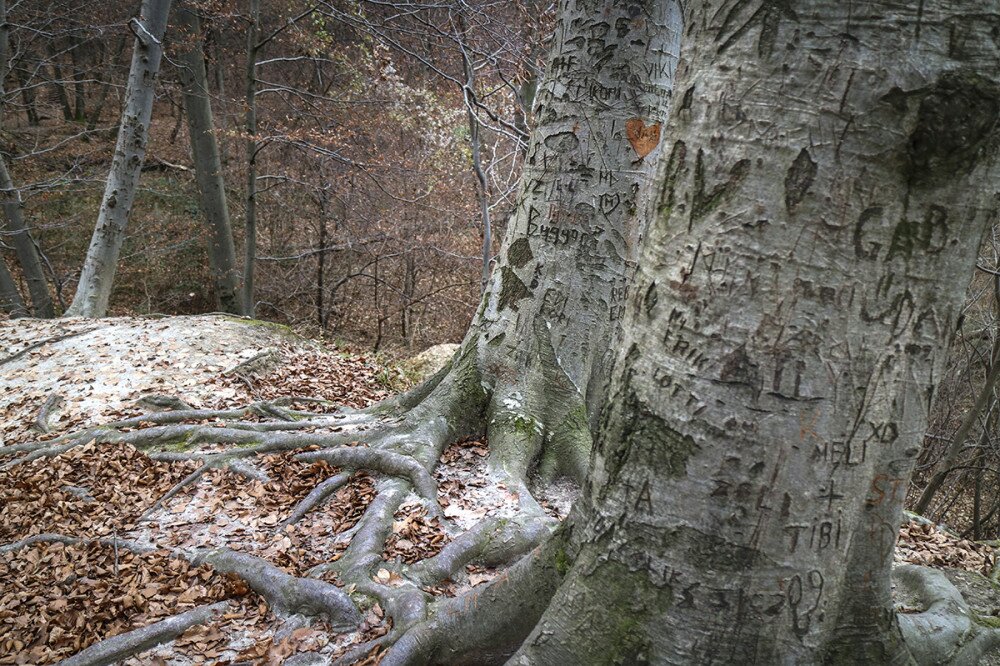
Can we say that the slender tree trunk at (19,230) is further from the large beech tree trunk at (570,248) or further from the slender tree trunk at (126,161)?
the large beech tree trunk at (570,248)

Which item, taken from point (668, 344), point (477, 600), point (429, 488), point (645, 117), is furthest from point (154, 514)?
point (645, 117)

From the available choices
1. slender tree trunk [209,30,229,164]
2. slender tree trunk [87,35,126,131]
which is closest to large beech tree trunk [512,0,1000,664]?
slender tree trunk [209,30,229,164]

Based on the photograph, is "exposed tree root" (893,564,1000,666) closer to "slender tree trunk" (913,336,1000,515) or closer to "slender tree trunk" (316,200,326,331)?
"slender tree trunk" (913,336,1000,515)

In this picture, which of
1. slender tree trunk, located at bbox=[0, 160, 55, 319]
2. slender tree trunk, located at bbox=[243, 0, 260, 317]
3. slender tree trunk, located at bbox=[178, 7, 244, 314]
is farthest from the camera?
slender tree trunk, located at bbox=[178, 7, 244, 314]

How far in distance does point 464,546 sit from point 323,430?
200 centimetres

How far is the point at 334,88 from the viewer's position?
14672mm

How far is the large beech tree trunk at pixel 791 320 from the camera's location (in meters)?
1.55

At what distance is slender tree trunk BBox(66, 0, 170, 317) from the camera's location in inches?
362

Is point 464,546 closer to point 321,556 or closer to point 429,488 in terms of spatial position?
point 429,488

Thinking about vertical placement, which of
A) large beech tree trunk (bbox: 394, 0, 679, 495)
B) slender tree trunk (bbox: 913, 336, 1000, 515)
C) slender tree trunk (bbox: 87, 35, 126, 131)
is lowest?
slender tree trunk (bbox: 913, 336, 1000, 515)

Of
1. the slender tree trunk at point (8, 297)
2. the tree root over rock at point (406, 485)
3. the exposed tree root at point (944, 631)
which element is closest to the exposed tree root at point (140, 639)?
the tree root over rock at point (406, 485)

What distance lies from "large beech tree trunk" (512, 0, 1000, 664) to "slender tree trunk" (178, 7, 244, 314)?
1148 cm

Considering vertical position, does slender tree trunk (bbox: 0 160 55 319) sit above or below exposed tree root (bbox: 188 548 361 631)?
above

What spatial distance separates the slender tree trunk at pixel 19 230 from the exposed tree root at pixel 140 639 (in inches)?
396
